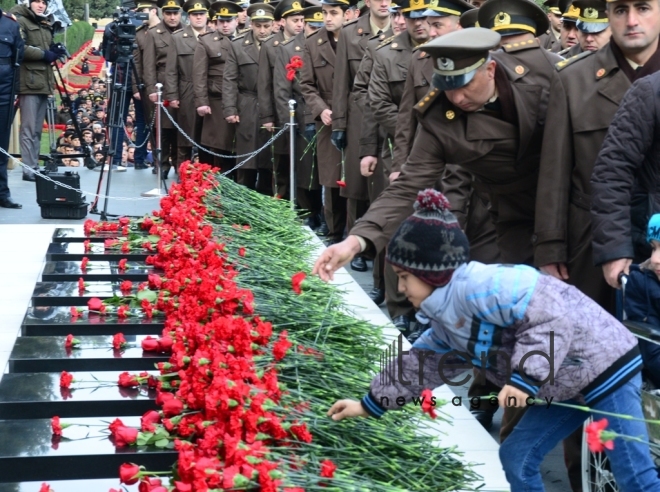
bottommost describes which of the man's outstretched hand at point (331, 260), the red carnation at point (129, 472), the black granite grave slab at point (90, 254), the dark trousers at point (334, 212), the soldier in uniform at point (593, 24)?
the dark trousers at point (334, 212)

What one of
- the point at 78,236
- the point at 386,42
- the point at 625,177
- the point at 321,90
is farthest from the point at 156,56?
the point at 625,177

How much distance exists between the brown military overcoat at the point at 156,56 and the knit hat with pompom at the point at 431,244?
12423 mm

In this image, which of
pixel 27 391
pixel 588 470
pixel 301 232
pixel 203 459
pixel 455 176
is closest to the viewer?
pixel 203 459

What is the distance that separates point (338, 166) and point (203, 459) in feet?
24.6

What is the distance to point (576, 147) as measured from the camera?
4.62 metres

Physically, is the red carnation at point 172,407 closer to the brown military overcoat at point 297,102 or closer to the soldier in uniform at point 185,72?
the brown military overcoat at point 297,102

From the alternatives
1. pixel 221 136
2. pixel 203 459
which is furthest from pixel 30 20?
pixel 203 459

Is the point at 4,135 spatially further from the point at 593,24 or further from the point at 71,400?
the point at 71,400

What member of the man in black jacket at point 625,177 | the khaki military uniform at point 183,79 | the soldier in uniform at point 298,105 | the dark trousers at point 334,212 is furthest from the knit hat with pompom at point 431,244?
the khaki military uniform at point 183,79

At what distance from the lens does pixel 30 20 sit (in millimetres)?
13625

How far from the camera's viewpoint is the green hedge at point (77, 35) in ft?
108

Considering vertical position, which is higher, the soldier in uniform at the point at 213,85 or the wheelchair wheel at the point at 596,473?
the wheelchair wheel at the point at 596,473

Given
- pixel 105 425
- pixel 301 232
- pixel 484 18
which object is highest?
pixel 484 18

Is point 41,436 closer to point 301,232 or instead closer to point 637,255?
point 637,255
